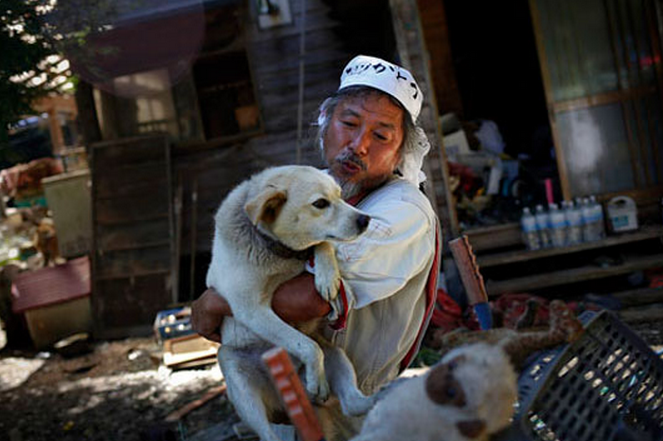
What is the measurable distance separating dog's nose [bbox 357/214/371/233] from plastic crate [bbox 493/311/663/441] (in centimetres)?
71

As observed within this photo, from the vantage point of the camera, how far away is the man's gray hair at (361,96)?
216cm

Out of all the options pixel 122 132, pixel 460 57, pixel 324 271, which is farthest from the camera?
pixel 460 57

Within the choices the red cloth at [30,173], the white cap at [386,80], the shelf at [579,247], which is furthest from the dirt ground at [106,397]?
the red cloth at [30,173]

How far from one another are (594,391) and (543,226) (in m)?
5.91

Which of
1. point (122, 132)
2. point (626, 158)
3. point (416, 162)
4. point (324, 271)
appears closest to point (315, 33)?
point (122, 132)

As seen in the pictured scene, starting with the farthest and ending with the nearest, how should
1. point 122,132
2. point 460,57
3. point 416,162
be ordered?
point 460,57 → point 122,132 → point 416,162

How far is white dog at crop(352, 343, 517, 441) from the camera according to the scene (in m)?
0.94

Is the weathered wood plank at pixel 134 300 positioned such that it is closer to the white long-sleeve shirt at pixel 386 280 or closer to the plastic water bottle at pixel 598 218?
the plastic water bottle at pixel 598 218

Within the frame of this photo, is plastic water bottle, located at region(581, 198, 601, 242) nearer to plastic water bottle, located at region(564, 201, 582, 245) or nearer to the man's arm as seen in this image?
plastic water bottle, located at region(564, 201, 582, 245)

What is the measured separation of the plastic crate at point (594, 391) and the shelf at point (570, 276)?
541 cm

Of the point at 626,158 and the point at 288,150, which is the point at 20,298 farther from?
the point at 626,158

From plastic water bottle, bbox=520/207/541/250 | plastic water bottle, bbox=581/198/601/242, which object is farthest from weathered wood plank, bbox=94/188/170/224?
plastic water bottle, bbox=581/198/601/242

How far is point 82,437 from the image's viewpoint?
507 cm

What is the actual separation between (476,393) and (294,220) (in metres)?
1.12
